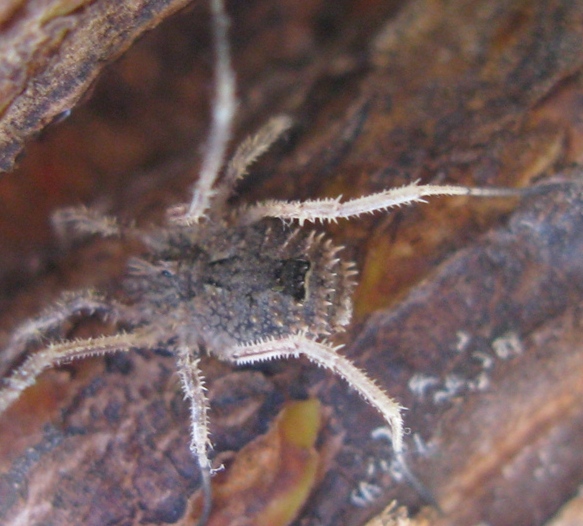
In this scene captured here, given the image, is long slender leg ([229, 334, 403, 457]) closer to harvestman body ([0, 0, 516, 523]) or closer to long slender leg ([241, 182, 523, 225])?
harvestman body ([0, 0, 516, 523])

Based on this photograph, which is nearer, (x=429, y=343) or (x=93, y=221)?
(x=429, y=343)

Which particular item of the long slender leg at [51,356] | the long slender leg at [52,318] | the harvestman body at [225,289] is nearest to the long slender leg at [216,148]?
the harvestman body at [225,289]

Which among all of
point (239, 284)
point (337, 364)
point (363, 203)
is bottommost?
point (337, 364)

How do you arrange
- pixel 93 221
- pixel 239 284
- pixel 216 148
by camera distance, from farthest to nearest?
pixel 93 221 → pixel 216 148 → pixel 239 284

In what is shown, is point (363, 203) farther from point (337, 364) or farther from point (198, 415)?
point (198, 415)

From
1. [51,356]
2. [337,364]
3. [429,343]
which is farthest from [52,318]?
[429,343]

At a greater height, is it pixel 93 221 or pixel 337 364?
pixel 93 221
